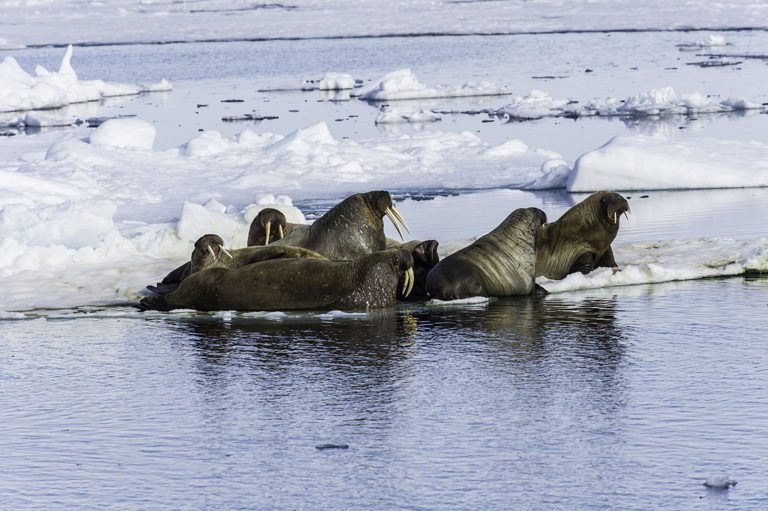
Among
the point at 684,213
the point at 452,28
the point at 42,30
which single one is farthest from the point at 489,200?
the point at 42,30

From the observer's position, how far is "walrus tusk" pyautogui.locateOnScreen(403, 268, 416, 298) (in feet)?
24.6

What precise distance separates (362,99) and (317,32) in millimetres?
22636

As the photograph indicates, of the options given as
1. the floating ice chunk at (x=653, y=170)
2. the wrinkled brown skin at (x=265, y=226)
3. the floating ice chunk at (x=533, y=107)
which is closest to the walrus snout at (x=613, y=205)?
the wrinkled brown skin at (x=265, y=226)

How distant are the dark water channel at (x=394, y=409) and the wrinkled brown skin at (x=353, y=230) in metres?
1.18

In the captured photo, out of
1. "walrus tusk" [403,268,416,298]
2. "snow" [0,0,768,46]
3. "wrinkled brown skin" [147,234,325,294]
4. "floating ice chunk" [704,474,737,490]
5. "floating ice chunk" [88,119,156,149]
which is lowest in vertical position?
"floating ice chunk" [704,474,737,490]

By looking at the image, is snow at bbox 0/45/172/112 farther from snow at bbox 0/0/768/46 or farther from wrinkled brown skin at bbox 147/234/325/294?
wrinkled brown skin at bbox 147/234/325/294

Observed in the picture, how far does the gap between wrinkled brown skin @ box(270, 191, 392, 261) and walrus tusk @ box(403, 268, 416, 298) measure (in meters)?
0.77

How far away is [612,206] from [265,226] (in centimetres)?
282

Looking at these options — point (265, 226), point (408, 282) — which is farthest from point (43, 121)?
point (408, 282)

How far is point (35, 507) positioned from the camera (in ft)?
12.8

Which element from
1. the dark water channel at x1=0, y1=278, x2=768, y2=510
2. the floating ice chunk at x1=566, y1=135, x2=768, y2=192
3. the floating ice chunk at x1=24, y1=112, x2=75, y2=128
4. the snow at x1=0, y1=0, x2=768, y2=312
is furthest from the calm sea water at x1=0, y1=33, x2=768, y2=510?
the floating ice chunk at x1=24, y1=112, x2=75, y2=128

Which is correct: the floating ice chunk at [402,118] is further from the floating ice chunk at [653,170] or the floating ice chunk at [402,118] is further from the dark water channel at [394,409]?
the dark water channel at [394,409]

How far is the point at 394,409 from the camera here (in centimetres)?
491

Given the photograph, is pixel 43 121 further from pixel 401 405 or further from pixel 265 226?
pixel 401 405
